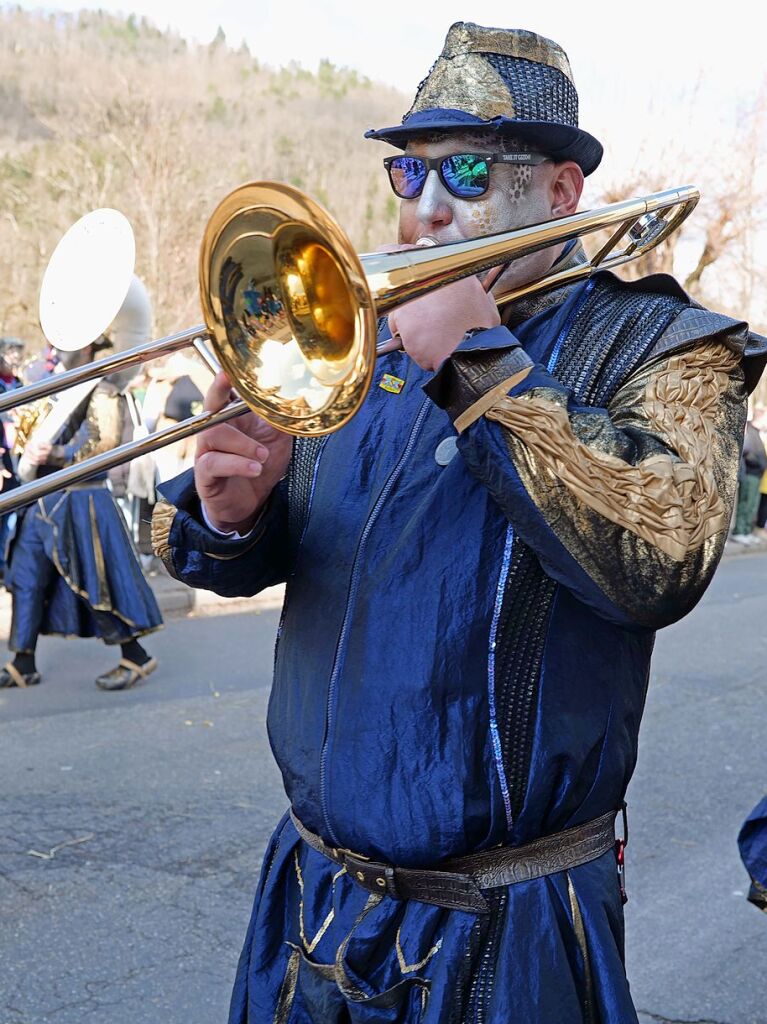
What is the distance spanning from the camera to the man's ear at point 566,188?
1873mm

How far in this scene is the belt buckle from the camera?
5.53 ft

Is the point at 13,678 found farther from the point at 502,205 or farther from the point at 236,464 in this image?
the point at 502,205

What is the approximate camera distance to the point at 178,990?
129 inches

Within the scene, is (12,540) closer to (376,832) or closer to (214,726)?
(214,726)

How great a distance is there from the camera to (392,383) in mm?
1860

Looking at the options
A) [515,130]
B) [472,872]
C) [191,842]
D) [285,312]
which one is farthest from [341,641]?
[191,842]

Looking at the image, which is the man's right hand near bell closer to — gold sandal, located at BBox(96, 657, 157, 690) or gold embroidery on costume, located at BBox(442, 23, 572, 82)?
gold embroidery on costume, located at BBox(442, 23, 572, 82)

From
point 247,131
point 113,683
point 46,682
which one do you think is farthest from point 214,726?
point 247,131

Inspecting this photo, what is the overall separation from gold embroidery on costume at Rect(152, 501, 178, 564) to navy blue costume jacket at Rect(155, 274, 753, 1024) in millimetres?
262

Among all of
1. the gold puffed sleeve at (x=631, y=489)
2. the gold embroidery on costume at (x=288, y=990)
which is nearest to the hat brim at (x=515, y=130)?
the gold puffed sleeve at (x=631, y=489)

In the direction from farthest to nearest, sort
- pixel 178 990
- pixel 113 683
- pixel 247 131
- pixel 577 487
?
pixel 247 131
pixel 113 683
pixel 178 990
pixel 577 487

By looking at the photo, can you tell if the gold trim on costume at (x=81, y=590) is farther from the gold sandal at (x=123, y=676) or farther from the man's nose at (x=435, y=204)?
the man's nose at (x=435, y=204)

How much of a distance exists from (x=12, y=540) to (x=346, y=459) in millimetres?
5210

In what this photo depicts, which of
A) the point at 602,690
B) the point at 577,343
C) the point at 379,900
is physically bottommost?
A: the point at 379,900
